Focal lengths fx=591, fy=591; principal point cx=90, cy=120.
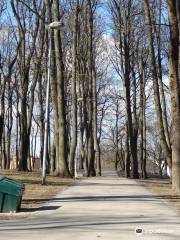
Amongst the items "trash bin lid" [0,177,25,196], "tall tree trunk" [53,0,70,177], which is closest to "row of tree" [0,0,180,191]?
"tall tree trunk" [53,0,70,177]

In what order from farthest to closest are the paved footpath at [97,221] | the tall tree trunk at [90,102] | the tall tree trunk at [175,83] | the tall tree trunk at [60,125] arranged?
the tall tree trunk at [90,102] → the tall tree trunk at [60,125] → the tall tree trunk at [175,83] → the paved footpath at [97,221]

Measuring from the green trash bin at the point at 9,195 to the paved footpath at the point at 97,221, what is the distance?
22.8 inches

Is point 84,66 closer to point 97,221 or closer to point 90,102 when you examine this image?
point 90,102

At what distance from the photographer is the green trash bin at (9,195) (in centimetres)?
1356

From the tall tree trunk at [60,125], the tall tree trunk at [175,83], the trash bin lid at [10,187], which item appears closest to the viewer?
the trash bin lid at [10,187]

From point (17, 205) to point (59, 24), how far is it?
506 inches

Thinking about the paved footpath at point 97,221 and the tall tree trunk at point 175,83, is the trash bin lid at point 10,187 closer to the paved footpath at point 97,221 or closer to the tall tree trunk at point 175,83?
the paved footpath at point 97,221

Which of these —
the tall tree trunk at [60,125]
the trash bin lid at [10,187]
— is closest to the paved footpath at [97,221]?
the trash bin lid at [10,187]

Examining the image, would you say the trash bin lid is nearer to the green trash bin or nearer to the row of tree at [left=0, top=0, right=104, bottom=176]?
the green trash bin

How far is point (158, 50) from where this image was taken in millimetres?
40281

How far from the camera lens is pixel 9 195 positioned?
44.7 feet

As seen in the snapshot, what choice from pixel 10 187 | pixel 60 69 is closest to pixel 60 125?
pixel 60 69

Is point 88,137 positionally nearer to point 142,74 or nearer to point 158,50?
point 142,74

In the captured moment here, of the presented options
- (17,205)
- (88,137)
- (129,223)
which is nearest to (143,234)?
(129,223)
